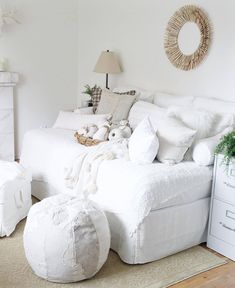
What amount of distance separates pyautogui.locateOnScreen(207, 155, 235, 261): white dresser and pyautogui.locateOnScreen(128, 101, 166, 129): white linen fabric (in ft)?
3.07

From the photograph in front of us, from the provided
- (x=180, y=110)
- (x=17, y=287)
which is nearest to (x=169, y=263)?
(x=17, y=287)

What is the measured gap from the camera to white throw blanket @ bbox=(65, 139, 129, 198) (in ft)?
9.31

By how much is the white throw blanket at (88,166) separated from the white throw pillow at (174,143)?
11.2 inches

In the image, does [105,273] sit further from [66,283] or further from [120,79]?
[120,79]

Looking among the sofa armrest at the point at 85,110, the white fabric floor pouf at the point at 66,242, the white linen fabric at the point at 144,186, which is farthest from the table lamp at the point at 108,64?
the white fabric floor pouf at the point at 66,242

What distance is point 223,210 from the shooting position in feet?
8.79

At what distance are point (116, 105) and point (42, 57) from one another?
170 centimetres

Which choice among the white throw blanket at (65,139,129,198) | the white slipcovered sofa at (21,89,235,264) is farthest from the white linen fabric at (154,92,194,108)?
the white throw blanket at (65,139,129,198)

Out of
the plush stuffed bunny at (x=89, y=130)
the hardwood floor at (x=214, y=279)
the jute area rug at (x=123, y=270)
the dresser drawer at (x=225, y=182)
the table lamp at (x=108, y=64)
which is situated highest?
the table lamp at (x=108, y=64)

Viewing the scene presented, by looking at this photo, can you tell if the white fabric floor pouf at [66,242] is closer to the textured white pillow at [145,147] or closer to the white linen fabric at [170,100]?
the textured white pillow at [145,147]

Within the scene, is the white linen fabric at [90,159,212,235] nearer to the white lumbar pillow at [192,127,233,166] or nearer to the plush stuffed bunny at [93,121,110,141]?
the white lumbar pillow at [192,127,233,166]

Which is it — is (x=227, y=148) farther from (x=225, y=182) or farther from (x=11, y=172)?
(x=11, y=172)

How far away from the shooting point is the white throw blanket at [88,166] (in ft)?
9.31

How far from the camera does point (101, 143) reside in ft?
10.4
